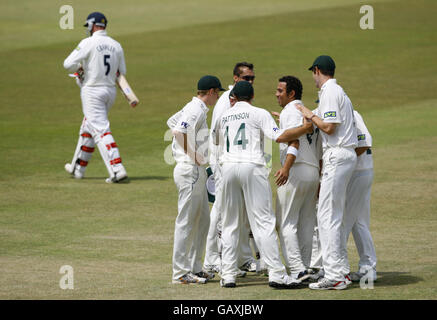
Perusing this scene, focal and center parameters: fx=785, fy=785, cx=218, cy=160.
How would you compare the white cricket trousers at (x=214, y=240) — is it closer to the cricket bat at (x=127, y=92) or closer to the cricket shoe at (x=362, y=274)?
the cricket shoe at (x=362, y=274)

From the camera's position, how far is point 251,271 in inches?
389

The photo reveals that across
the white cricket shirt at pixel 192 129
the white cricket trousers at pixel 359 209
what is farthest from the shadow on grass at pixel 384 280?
the white cricket shirt at pixel 192 129

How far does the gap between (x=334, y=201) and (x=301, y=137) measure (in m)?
0.90

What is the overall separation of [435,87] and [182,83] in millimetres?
8618

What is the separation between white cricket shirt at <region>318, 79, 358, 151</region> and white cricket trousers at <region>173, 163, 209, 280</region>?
155 cm

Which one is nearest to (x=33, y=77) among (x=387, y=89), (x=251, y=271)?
(x=387, y=89)

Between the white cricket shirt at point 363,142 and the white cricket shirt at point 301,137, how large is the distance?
483 mm

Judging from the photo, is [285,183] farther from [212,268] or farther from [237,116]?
[212,268]

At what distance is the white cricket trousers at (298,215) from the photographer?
9.02m

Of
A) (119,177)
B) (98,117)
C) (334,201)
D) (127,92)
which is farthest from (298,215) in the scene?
(98,117)

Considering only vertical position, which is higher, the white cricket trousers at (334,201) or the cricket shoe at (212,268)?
the white cricket trousers at (334,201)

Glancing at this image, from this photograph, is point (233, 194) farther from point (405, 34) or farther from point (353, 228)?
point (405, 34)

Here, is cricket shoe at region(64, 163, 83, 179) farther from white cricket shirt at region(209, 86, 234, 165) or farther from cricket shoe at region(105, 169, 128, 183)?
white cricket shirt at region(209, 86, 234, 165)

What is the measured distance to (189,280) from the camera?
9.01m
